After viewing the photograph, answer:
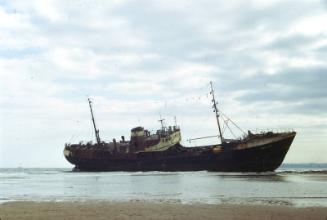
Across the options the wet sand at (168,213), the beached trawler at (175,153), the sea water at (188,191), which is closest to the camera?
the wet sand at (168,213)

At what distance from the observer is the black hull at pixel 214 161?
65.4 meters

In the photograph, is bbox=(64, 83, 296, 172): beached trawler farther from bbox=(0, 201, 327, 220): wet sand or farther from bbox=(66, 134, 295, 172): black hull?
bbox=(0, 201, 327, 220): wet sand

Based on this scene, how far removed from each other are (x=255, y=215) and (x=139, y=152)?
66.6m

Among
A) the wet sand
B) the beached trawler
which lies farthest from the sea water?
the beached trawler

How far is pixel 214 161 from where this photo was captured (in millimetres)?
69688

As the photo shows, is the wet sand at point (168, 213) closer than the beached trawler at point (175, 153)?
Yes

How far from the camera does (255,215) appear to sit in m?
15.5

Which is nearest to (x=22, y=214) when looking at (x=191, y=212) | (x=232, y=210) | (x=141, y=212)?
(x=141, y=212)

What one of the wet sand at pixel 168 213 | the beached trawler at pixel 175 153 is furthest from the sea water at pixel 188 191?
the beached trawler at pixel 175 153

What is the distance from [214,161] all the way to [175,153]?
31.4ft

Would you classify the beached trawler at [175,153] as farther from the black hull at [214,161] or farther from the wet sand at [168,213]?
the wet sand at [168,213]

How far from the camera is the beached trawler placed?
65375 mm

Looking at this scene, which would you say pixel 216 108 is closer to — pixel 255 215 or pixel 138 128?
pixel 138 128

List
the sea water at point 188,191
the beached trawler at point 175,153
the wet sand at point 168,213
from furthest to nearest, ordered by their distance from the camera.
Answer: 1. the beached trawler at point 175,153
2. the sea water at point 188,191
3. the wet sand at point 168,213
